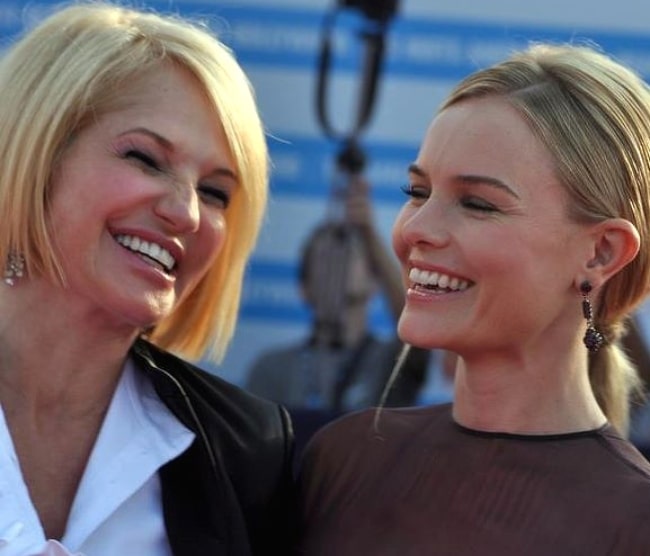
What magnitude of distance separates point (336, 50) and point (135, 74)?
2348 mm

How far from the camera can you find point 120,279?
2402 mm

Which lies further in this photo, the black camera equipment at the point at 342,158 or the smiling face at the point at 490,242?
the black camera equipment at the point at 342,158

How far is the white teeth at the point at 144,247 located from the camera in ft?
7.96

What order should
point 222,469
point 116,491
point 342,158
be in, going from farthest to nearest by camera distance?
1. point 342,158
2. point 222,469
3. point 116,491

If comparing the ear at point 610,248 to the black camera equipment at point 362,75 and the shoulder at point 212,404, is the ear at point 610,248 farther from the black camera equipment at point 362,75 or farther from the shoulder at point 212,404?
the black camera equipment at point 362,75

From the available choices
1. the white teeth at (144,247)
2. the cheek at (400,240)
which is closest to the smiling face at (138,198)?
the white teeth at (144,247)

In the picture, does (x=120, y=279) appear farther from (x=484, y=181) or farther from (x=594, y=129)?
(x=594, y=129)

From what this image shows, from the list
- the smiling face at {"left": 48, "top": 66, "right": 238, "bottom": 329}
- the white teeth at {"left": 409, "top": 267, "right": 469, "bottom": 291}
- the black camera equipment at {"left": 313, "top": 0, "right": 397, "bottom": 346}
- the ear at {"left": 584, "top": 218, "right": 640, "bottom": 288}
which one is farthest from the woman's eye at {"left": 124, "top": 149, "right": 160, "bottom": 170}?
the black camera equipment at {"left": 313, "top": 0, "right": 397, "bottom": 346}

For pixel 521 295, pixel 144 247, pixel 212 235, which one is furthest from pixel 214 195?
pixel 521 295

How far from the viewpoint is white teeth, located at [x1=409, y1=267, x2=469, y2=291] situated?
7.51 ft

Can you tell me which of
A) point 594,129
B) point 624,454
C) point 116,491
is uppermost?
point 594,129

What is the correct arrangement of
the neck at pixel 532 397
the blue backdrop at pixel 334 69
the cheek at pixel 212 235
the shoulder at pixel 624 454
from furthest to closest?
the blue backdrop at pixel 334 69, the cheek at pixel 212 235, the neck at pixel 532 397, the shoulder at pixel 624 454

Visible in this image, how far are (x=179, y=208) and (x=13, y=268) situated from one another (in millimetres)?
298

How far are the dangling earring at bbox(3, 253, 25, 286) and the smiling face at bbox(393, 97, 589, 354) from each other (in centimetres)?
64
